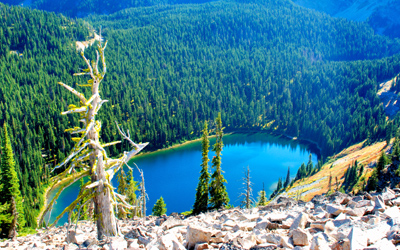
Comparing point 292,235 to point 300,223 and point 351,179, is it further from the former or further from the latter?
point 351,179

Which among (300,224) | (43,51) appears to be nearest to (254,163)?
(300,224)

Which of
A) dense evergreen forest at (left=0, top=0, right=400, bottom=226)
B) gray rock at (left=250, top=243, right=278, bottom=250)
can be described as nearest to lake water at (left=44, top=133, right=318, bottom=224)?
dense evergreen forest at (left=0, top=0, right=400, bottom=226)

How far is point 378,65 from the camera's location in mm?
180000

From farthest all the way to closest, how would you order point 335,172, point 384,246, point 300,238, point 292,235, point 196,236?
point 335,172, point 196,236, point 292,235, point 300,238, point 384,246

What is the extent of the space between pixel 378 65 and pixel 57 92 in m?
179

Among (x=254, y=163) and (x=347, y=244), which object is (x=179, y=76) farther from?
(x=347, y=244)

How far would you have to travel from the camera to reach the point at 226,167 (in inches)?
3656

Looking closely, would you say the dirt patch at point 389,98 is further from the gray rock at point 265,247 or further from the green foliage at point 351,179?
the gray rock at point 265,247

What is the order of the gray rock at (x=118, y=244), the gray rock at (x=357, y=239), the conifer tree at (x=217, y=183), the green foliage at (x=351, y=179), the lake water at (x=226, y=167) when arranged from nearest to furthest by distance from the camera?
the gray rock at (x=357, y=239)
the gray rock at (x=118, y=244)
the conifer tree at (x=217, y=183)
the green foliage at (x=351, y=179)
the lake water at (x=226, y=167)

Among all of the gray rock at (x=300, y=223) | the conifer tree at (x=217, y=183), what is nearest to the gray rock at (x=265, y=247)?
the gray rock at (x=300, y=223)

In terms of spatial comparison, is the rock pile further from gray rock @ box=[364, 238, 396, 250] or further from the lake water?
the lake water

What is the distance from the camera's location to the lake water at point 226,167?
7075 cm

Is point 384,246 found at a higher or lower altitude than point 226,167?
higher

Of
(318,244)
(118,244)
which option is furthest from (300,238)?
(118,244)
